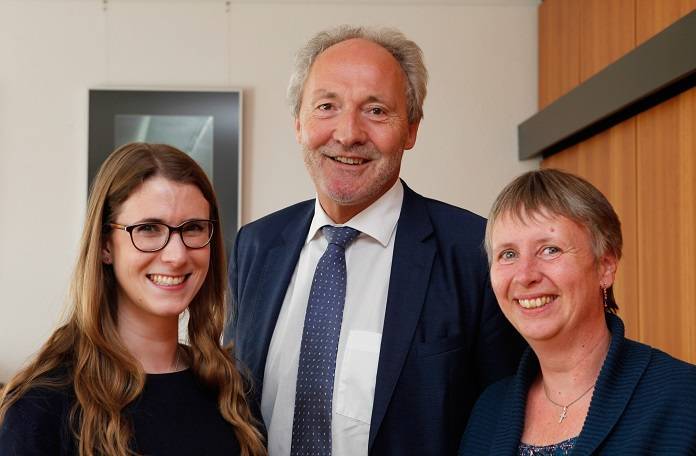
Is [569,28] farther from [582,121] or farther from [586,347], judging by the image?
[586,347]

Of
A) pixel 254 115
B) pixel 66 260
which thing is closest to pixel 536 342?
pixel 254 115

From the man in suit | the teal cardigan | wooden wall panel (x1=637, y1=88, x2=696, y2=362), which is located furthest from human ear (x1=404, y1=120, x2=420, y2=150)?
wooden wall panel (x1=637, y1=88, x2=696, y2=362)

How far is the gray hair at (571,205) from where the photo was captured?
1477 millimetres

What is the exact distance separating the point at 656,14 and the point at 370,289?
71.6 inches

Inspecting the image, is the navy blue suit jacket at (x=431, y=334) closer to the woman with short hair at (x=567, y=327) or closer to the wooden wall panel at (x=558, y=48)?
the woman with short hair at (x=567, y=327)

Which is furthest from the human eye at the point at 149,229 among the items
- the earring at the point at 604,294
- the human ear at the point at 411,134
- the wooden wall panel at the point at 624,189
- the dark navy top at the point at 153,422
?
the wooden wall panel at the point at 624,189

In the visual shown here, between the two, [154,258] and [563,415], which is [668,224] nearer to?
[563,415]

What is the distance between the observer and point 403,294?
1818 millimetres

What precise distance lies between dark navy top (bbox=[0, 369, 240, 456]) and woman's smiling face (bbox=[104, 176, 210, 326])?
14 centimetres

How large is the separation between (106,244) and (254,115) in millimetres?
3055

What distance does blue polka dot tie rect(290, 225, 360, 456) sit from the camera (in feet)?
5.87

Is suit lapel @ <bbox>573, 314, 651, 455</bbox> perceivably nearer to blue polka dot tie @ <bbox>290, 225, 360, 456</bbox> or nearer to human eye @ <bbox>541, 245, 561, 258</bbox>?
human eye @ <bbox>541, 245, 561, 258</bbox>

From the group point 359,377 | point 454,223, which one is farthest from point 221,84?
point 359,377

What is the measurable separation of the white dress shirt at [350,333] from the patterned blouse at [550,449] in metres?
0.39
